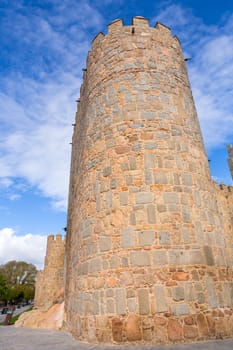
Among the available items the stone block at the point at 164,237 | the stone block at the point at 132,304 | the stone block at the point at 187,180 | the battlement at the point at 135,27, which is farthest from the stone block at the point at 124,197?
the battlement at the point at 135,27

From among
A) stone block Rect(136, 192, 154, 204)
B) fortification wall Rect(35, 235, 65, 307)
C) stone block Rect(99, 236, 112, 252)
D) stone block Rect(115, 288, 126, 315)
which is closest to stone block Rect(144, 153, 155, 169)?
stone block Rect(136, 192, 154, 204)

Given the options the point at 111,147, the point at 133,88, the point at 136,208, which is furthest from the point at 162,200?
the point at 133,88

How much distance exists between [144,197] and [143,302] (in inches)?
69.8

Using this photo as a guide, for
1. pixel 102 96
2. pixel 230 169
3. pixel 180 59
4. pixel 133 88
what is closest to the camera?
pixel 133 88

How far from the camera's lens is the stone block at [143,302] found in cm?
376

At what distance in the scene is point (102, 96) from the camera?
594cm

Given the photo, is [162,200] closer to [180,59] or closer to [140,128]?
[140,128]

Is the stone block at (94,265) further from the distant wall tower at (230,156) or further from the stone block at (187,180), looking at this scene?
the distant wall tower at (230,156)

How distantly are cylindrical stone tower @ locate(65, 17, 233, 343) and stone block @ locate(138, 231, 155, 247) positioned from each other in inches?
0.7

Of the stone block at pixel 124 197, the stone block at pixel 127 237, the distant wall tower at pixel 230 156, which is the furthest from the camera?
the distant wall tower at pixel 230 156

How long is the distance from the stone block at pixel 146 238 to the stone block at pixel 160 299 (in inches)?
27.7

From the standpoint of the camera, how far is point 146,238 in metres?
4.23

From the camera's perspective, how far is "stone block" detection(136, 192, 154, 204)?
14.8ft

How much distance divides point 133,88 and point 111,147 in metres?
1.55
